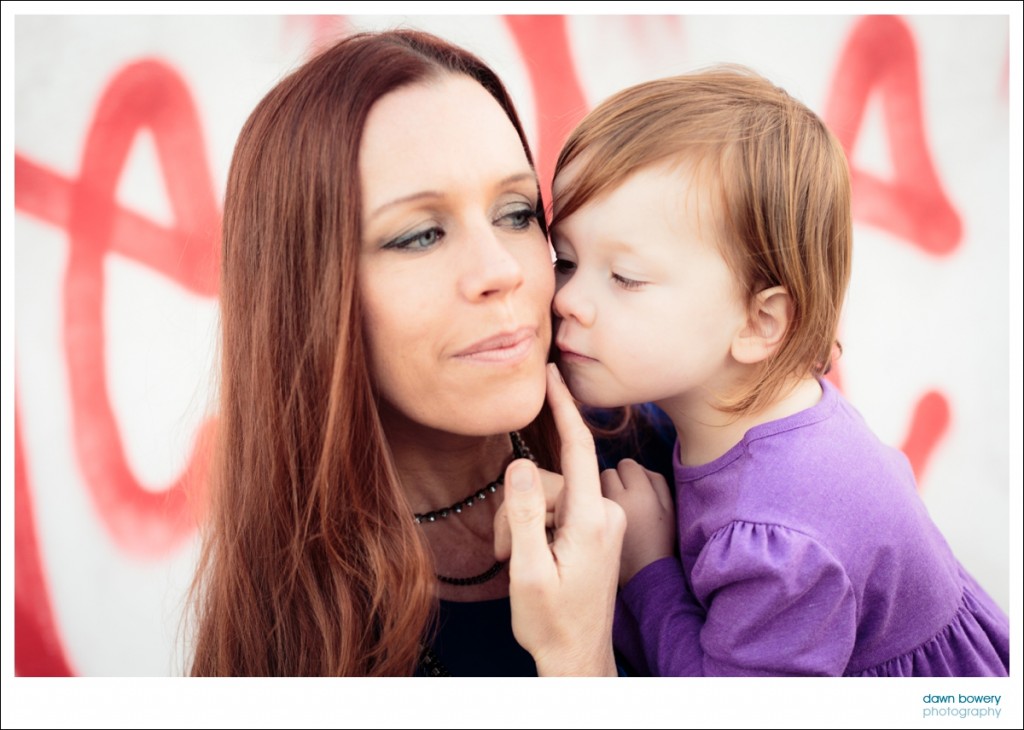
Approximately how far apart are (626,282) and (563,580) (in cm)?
49

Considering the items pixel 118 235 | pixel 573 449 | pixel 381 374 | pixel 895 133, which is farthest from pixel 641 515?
pixel 118 235

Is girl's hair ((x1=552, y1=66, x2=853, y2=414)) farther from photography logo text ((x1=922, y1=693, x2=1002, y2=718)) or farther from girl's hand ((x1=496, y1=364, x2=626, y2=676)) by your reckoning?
photography logo text ((x1=922, y1=693, x2=1002, y2=718))

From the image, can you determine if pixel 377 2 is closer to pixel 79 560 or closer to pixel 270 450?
pixel 270 450

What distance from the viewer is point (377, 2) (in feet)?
6.68

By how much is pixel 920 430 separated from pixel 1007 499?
322 millimetres

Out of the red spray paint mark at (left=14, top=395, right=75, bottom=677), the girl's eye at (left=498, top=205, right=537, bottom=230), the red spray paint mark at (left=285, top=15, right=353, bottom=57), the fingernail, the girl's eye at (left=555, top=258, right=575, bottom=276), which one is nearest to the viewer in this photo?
the fingernail

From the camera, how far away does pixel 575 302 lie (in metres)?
1.41

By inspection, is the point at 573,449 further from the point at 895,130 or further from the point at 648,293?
the point at 895,130

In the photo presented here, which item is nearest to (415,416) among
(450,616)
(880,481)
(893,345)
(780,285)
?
(450,616)

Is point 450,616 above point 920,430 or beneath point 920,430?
beneath

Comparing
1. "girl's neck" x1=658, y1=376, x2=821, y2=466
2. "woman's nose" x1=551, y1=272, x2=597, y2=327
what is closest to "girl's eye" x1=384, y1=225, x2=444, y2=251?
"woman's nose" x1=551, y1=272, x2=597, y2=327

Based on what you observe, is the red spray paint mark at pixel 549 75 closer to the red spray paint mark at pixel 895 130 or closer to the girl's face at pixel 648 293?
the red spray paint mark at pixel 895 130

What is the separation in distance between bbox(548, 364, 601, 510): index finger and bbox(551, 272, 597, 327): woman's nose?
0.11 m

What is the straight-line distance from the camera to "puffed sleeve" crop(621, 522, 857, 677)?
47.9 inches
